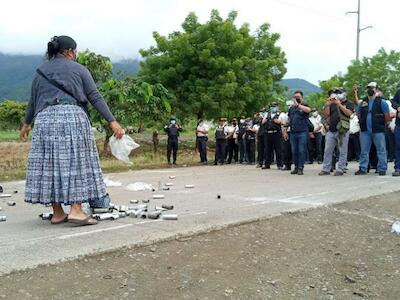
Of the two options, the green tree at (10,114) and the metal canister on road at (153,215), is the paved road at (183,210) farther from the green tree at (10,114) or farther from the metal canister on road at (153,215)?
the green tree at (10,114)

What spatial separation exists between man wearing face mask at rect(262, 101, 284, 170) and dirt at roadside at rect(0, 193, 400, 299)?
8.77m

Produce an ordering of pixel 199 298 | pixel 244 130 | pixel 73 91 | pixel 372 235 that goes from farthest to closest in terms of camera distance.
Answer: pixel 244 130
pixel 372 235
pixel 73 91
pixel 199 298

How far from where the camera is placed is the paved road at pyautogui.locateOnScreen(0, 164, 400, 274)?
4938 mm

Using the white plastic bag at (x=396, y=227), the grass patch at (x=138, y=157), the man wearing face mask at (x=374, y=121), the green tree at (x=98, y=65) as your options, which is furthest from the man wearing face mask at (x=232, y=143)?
the white plastic bag at (x=396, y=227)

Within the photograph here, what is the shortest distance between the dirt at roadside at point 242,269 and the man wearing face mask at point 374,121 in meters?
5.92

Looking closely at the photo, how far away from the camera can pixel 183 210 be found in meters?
7.12

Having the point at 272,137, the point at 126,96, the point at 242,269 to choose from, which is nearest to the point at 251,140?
the point at 272,137

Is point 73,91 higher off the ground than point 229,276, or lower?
higher

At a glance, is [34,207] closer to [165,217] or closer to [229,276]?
[165,217]

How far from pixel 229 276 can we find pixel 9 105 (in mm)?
64841

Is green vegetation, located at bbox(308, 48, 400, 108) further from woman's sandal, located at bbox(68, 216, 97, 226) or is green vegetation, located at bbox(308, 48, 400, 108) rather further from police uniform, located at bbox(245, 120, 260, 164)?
woman's sandal, located at bbox(68, 216, 97, 226)

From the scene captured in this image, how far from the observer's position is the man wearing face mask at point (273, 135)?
49.5ft

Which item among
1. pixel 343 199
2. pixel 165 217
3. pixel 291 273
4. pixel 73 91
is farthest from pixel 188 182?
pixel 291 273

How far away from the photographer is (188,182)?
1137cm
